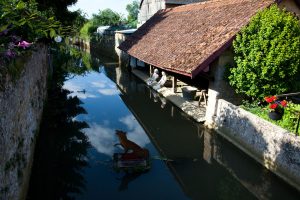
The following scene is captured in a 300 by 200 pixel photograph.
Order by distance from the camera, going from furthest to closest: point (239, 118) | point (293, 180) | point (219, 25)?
point (219, 25)
point (239, 118)
point (293, 180)

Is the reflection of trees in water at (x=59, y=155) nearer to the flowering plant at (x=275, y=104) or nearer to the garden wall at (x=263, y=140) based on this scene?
the garden wall at (x=263, y=140)

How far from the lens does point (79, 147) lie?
11.0 m

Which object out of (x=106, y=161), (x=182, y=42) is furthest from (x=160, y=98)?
(x=106, y=161)

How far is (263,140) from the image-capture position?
956 cm

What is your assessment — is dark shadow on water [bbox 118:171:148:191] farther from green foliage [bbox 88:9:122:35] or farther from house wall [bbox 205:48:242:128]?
green foliage [bbox 88:9:122:35]

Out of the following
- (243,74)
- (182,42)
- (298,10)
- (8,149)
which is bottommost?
(8,149)

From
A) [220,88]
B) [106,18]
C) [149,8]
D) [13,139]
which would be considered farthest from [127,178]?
[106,18]

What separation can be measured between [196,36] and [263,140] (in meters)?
7.33

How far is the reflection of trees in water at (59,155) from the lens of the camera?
8258 mm

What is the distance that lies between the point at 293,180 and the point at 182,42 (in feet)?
31.5

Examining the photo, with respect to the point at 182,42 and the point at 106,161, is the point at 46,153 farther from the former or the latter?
the point at 182,42

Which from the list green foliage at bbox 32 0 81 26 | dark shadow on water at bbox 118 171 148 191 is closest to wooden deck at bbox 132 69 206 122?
dark shadow on water at bbox 118 171 148 191

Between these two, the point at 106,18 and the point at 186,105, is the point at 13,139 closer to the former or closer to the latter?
the point at 186,105

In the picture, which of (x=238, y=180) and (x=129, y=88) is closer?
(x=238, y=180)
